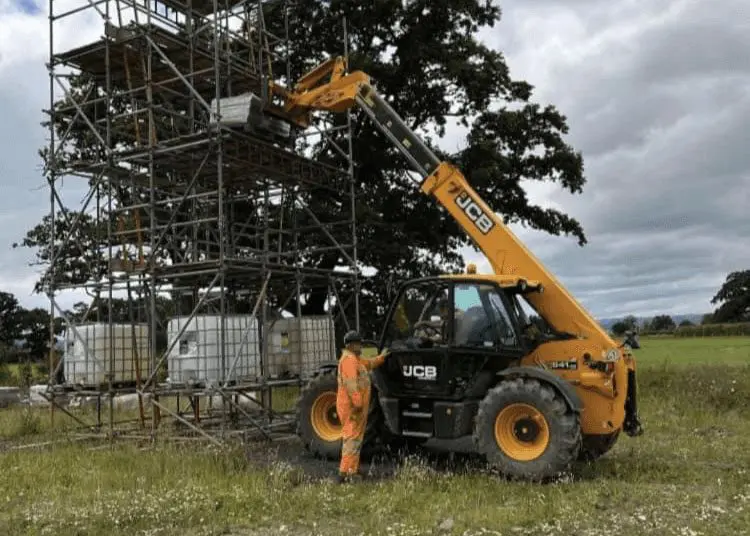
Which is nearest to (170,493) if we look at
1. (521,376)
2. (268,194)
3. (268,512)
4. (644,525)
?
(268,512)

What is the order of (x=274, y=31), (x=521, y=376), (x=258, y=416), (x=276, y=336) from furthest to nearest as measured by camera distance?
(x=274, y=31)
(x=258, y=416)
(x=276, y=336)
(x=521, y=376)

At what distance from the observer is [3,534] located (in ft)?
25.6

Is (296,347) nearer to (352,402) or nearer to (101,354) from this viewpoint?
(101,354)

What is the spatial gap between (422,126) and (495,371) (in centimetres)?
1426

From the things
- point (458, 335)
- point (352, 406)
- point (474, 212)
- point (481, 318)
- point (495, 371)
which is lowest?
point (352, 406)

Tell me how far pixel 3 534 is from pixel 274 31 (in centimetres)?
1683

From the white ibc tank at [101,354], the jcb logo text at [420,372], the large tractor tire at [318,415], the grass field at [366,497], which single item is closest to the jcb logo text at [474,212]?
the jcb logo text at [420,372]

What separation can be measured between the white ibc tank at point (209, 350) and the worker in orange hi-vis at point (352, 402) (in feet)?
10.4

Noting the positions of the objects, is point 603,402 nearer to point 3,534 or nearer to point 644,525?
point 644,525

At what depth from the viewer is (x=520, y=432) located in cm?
965

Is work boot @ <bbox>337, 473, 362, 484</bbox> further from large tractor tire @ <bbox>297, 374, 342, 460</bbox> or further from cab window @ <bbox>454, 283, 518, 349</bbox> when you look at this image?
cab window @ <bbox>454, 283, 518, 349</bbox>

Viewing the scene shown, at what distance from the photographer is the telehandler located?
9.54 m

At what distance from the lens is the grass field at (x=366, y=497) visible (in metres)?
7.67

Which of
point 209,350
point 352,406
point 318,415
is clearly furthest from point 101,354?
point 352,406
